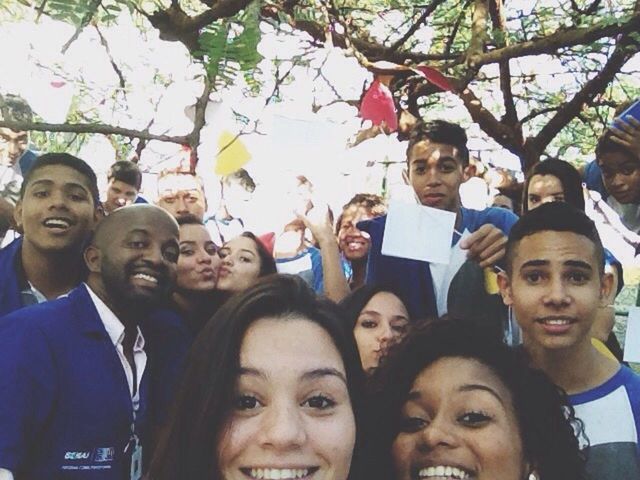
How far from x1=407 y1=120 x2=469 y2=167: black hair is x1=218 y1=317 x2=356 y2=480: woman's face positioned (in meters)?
1.82

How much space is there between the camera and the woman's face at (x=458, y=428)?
1.64m

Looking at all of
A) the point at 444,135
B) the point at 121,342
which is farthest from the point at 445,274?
the point at 121,342

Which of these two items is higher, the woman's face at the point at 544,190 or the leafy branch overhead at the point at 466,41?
the leafy branch overhead at the point at 466,41

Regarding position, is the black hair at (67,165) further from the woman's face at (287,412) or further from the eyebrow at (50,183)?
the woman's face at (287,412)

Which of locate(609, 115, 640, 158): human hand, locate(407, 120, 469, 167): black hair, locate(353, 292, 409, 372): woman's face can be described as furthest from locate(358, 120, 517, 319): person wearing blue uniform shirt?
locate(609, 115, 640, 158): human hand

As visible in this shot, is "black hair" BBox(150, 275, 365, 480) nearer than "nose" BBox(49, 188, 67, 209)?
Yes

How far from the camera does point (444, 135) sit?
10.5 feet

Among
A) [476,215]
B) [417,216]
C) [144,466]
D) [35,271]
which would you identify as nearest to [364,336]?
[417,216]

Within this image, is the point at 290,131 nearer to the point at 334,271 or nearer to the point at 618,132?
the point at 334,271

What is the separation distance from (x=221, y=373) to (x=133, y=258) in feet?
3.50

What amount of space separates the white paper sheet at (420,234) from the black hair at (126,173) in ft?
6.13

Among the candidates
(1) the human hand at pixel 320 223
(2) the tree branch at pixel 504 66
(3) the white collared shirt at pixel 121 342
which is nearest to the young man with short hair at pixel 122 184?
(1) the human hand at pixel 320 223

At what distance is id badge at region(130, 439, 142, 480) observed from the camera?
2080 mm

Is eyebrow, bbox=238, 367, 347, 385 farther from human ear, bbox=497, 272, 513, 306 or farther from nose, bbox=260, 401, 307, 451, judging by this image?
human ear, bbox=497, 272, 513, 306
